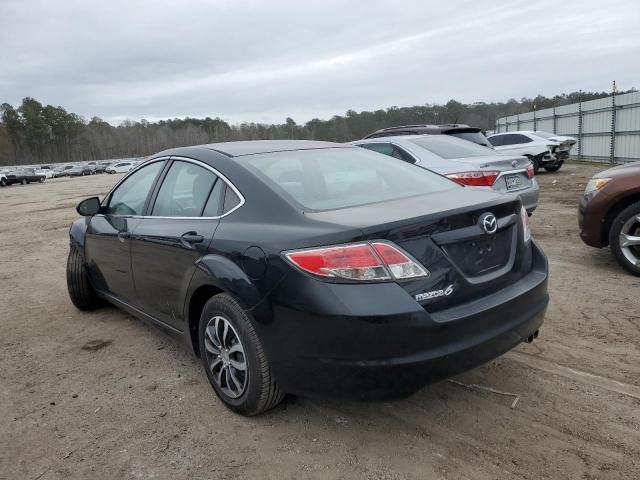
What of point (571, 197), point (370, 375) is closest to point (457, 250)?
point (370, 375)

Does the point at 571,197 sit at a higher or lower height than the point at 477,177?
lower

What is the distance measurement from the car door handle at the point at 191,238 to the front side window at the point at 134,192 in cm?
86

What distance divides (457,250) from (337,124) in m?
53.7

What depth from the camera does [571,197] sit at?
1156 cm

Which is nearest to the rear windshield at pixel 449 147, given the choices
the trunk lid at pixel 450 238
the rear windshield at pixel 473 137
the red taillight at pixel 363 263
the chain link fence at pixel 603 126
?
the rear windshield at pixel 473 137

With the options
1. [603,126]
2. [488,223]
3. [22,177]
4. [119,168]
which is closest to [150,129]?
[119,168]

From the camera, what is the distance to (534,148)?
1733 cm

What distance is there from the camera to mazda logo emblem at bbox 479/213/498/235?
2650mm

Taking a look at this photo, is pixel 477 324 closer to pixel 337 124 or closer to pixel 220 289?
pixel 220 289

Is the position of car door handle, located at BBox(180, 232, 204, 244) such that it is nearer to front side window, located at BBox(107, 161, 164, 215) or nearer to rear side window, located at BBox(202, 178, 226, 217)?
rear side window, located at BBox(202, 178, 226, 217)

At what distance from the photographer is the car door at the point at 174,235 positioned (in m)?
3.12

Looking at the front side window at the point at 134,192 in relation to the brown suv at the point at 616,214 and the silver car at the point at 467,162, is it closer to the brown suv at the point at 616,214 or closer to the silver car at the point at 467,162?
the silver car at the point at 467,162

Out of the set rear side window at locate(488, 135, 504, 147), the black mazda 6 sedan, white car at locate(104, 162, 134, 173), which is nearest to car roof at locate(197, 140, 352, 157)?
the black mazda 6 sedan

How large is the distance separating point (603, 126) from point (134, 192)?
2153 cm
